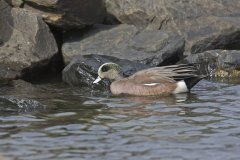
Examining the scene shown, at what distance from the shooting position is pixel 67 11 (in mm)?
11000

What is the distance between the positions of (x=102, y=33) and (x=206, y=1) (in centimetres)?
240

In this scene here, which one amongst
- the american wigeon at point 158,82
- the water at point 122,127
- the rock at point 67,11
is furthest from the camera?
the rock at point 67,11

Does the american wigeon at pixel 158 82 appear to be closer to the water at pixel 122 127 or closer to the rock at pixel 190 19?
the water at pixel 122 127

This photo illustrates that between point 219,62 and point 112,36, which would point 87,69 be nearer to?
point 112,36

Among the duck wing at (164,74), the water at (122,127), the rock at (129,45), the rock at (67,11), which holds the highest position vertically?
the rock at (67,11)

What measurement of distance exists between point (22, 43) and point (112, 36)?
1.72 metres

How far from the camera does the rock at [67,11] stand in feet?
35.9

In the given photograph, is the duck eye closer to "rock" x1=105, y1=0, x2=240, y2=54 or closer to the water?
the water

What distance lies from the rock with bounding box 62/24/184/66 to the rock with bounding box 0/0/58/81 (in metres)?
0.63

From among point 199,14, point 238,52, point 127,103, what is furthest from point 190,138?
point 199,14

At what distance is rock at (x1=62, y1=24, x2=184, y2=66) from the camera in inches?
447

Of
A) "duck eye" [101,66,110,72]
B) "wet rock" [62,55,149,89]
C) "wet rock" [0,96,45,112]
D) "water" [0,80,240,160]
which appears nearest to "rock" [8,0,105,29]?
"wet rock" [62,55,149,89]

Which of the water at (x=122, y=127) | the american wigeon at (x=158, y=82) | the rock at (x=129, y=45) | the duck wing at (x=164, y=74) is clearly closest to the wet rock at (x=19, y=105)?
the water at (x=122, y=127)

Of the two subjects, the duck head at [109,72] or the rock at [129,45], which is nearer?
the duck head at [109,72]
